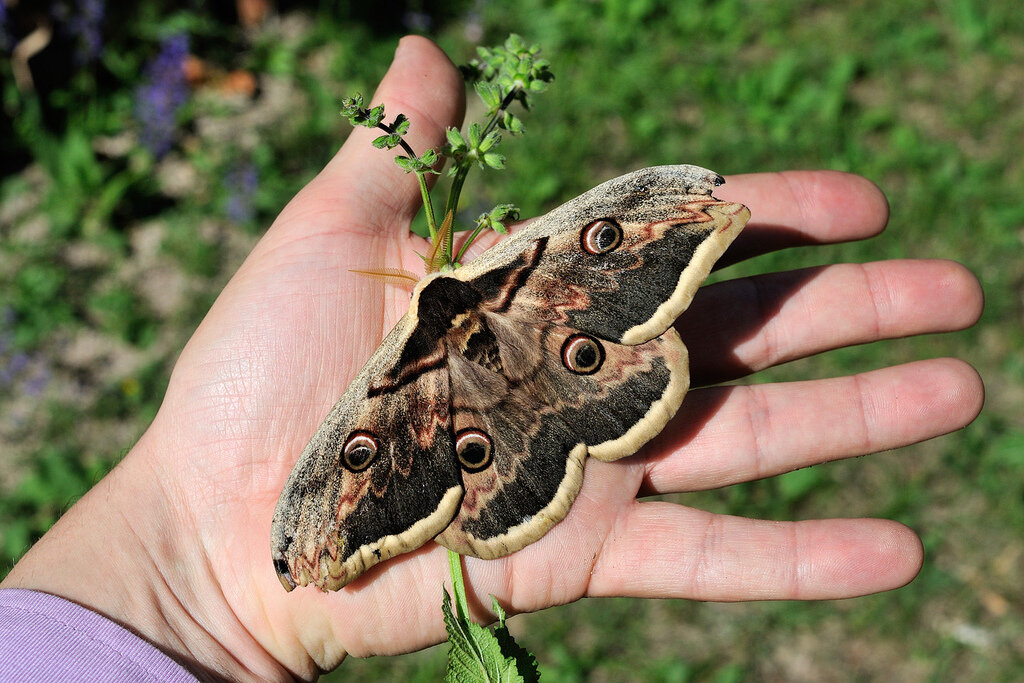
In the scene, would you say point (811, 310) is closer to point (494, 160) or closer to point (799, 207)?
point (799, 207)

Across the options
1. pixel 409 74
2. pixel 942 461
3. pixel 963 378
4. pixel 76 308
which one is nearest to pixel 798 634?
pixel 942 461

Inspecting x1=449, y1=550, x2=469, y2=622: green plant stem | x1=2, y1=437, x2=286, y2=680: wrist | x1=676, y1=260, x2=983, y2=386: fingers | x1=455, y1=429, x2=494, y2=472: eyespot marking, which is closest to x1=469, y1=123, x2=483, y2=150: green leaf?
x1=455, y1=429, x2=494, y2=472: eyespot marking

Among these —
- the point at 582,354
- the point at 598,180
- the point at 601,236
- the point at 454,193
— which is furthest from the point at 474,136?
the point at 598,180

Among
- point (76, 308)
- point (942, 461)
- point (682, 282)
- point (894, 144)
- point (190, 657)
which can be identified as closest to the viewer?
point (682, 282)

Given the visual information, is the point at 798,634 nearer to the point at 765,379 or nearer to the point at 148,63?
the point at 765,379

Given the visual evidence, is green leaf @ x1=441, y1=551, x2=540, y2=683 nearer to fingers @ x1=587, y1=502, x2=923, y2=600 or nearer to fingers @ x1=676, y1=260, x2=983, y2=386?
fingers @ x1=587, y1=502, x2=923, y2=600
